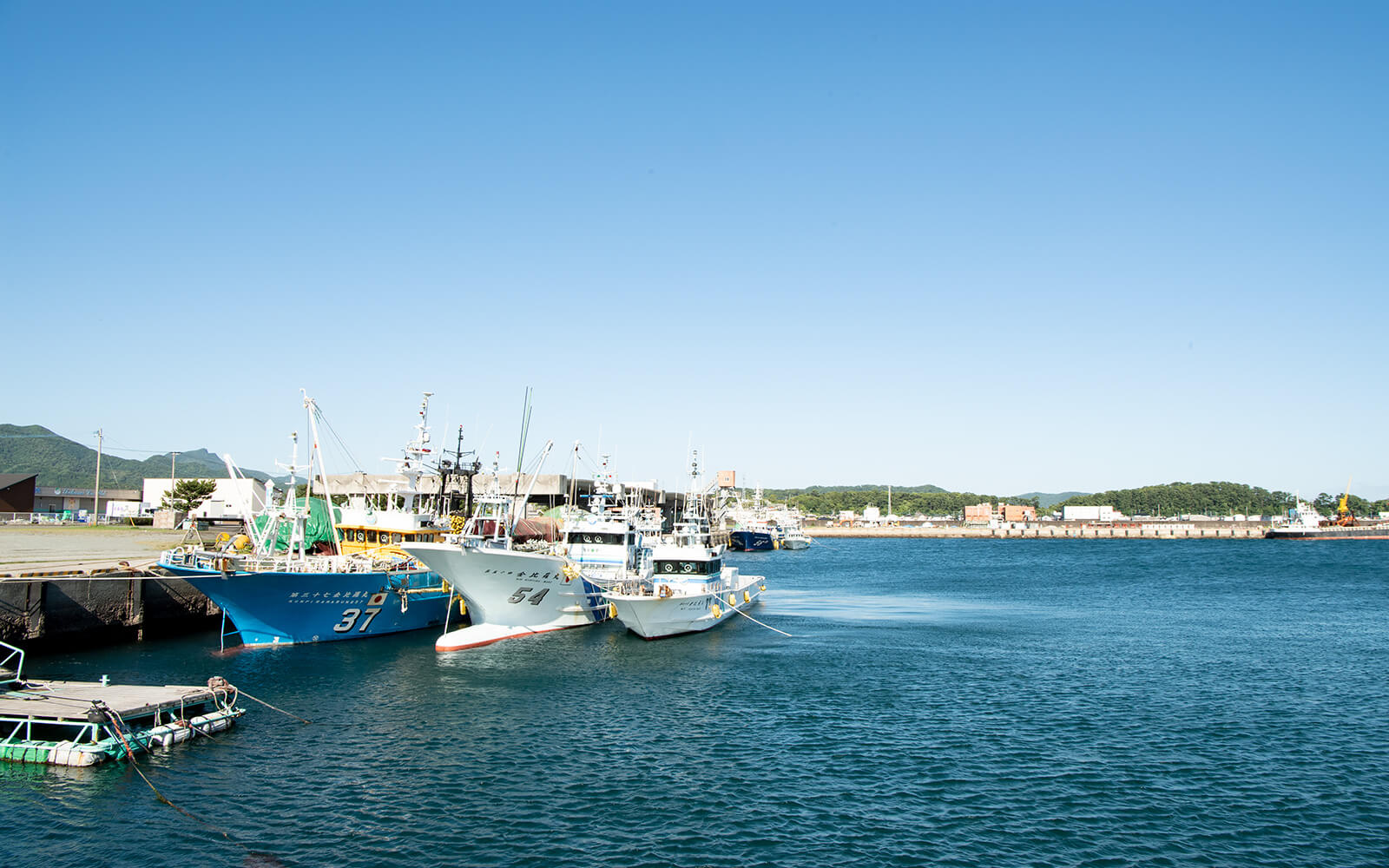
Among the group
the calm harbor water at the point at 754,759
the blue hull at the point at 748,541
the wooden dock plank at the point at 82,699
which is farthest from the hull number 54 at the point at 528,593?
the blue hull at the point at 748,541

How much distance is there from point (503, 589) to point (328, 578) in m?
8.87

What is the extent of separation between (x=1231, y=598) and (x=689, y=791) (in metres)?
69.7

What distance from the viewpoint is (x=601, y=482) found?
57.4m

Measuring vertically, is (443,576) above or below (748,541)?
above

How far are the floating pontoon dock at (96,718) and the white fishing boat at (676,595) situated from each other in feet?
68.4

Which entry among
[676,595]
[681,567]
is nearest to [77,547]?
[681,567]

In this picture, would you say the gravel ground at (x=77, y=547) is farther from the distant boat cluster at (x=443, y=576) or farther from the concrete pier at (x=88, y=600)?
the distant boat cluster at (x=443, y=576)

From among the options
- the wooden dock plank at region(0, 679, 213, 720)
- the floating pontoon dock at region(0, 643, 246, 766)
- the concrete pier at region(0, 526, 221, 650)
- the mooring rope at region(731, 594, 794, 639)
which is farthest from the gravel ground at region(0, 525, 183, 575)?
the mooring rope at region(731, 594, 794, 639)

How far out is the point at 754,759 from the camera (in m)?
25.7

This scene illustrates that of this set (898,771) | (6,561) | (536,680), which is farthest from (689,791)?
(6,561)

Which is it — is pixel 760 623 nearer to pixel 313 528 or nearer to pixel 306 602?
pixel 306 602

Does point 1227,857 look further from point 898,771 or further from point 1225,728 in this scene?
point 1225,728

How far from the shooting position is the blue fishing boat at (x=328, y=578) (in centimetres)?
4094

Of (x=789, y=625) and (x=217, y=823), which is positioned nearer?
(x=217, y=823)
